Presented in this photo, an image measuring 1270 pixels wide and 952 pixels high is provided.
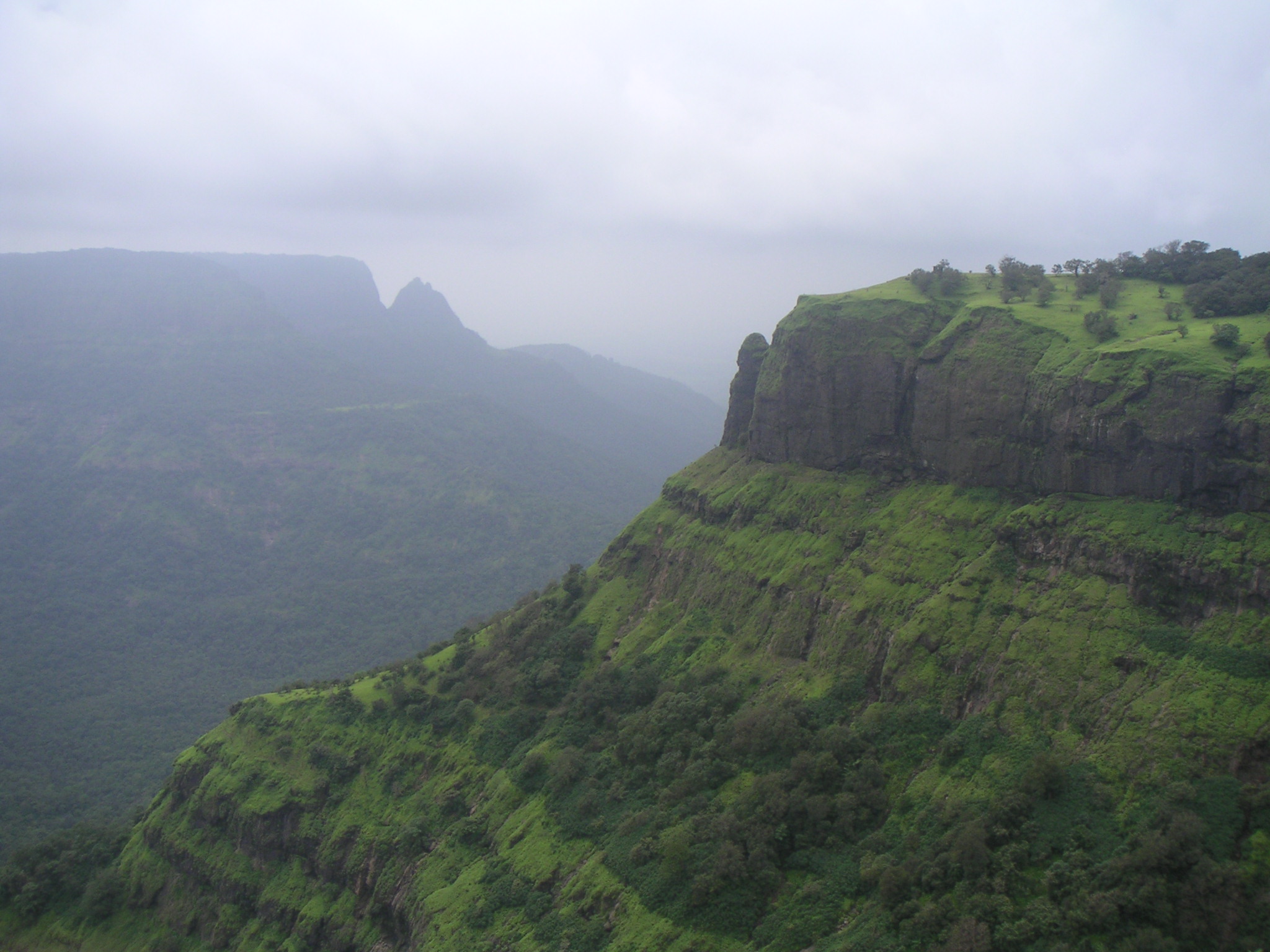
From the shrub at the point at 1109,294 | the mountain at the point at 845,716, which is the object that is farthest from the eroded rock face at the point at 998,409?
the shrub at the point at 1109,294

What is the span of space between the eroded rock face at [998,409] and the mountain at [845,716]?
222mm

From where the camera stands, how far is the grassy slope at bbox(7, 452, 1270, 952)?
34.8 m

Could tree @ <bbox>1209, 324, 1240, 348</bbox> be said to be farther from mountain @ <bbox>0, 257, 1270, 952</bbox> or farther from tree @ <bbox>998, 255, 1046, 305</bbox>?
tree @ <bbox>998, 255, 1046, 305</bbox>

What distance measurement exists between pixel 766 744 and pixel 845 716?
16.1 feet

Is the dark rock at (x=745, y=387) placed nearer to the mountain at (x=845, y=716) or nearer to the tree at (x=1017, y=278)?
the mountain at (x=845, y=716)

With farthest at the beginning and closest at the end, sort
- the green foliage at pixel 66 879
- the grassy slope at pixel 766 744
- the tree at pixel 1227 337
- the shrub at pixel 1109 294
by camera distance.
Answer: the green foliage at pixel 66 879 → the shrub at pixel 1109 294 → the tree at pixel 1227 337 → the grassy slope at pixel 766 744

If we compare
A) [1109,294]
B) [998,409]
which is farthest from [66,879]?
[1109,294]

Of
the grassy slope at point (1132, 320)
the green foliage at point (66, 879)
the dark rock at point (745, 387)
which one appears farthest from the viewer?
the dark rock at point (745, 387)

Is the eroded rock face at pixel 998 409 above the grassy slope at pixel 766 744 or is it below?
above

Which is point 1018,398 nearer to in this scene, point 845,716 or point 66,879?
point 845,716

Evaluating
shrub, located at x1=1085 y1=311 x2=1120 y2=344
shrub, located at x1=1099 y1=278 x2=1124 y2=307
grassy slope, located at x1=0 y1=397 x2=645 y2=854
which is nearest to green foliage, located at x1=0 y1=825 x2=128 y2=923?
grassy slope, located at x1=0 y1=397 x2=645 y2=854

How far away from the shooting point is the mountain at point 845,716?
34406mm

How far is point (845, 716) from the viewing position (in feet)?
156

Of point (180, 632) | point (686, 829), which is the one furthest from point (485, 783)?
point (180, 632)
